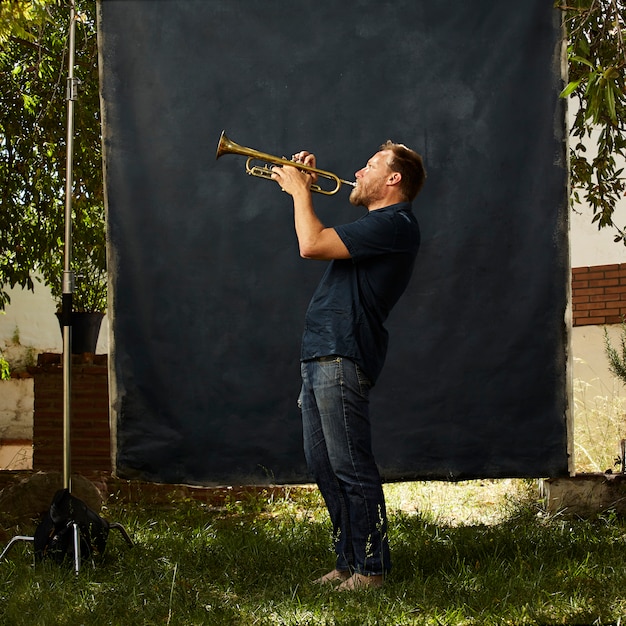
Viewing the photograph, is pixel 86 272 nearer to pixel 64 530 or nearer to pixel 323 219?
pixel 323 219

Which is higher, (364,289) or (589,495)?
(364,289)

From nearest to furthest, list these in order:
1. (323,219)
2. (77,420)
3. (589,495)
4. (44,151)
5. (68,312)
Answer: (68,312) → (323,219) → (589,495) → (77,420) → (44,151)

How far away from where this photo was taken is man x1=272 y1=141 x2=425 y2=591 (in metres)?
2.54

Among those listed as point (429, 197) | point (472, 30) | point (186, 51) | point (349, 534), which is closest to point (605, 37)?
point (472, 30)

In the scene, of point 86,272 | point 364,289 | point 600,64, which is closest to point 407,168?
point 364,289

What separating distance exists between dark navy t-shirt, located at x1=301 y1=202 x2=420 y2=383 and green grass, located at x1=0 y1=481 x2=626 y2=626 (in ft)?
2.25

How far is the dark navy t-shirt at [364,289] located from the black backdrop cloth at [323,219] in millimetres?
699

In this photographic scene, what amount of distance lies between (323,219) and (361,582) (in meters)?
1.45

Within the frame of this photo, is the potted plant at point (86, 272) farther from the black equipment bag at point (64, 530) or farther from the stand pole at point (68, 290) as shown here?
the black equipment bag at point (64, 530)

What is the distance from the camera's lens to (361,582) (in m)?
2.51

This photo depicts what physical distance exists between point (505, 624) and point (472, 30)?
2143 millimetres

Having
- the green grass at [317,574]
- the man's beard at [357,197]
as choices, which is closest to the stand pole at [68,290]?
the green grass at [317,574]

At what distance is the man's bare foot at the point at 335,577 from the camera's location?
257 centimetres

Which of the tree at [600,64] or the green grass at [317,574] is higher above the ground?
the tree at [600,64]
